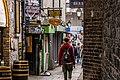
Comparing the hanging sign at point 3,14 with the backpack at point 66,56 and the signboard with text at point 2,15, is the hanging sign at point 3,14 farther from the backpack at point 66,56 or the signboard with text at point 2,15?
the backpack at point 66,56

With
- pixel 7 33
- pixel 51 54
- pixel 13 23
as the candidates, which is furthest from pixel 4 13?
pixel 51 54

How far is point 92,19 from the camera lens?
7926mm

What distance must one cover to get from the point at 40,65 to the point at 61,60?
249 inches

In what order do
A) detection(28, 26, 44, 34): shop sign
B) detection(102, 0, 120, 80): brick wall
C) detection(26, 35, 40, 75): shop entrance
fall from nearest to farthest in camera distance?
detection(102, 0, 120, 80): brick wall → detection(28, 26, 44, 34): shop sign → detection(26, 35, 40, 75): shop entrance

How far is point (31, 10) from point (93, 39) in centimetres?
989

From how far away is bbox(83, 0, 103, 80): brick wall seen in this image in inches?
285

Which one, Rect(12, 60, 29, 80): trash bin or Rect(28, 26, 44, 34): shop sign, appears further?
Rect(28, 26, 44, 34): shop sign

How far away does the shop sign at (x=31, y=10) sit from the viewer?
17.0 meters

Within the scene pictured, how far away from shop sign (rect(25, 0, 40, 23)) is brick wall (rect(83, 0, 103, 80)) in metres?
8.88

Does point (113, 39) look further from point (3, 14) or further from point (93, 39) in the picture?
point (3, 14)

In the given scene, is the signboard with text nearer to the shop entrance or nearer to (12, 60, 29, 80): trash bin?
(12, 60, 29, 80): trash bin

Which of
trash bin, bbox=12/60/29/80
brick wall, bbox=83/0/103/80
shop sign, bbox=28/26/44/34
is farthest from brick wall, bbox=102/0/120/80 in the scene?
shop sign, bbox=28/26/44/34

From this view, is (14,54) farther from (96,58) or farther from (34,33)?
(96,58)

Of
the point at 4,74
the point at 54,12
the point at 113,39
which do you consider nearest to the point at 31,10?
the point at 54,12
